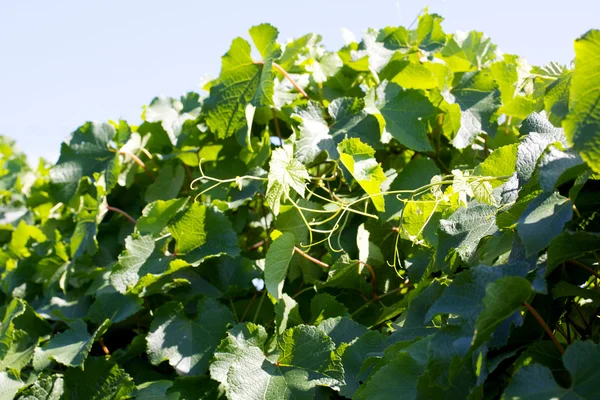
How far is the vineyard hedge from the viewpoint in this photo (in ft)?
2.96

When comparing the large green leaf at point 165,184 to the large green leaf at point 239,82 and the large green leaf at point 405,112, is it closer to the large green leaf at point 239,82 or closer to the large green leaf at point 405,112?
the large green leaf at point 239,82

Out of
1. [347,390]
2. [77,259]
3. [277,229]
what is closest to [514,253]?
[347,390]

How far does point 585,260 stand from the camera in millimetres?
1021

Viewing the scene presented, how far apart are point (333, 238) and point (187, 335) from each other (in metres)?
0.44

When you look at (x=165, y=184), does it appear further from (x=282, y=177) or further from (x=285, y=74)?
(x=282, y=177)

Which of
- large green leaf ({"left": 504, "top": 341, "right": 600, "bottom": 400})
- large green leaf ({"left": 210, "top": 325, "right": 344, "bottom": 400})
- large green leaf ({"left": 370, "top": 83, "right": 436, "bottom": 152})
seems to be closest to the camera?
large green leaf ({"left": 504, "top": 341, "right": 600, "bottom": 400})

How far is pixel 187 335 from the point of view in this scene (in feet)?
5.15

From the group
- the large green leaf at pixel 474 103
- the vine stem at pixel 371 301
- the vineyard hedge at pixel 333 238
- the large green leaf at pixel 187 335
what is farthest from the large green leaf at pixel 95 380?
the large green leaf at pixel 474 103

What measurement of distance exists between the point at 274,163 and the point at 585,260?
0.63 meters

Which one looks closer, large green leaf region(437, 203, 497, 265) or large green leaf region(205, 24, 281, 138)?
large green leaf region(437, 203, 497, 265)

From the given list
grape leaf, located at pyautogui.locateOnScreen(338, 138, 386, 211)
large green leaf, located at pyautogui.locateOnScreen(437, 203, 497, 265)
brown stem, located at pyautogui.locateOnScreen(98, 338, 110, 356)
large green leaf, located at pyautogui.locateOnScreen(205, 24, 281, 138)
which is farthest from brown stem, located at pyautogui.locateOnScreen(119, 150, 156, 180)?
large green leaf, located at pyautogui.locateOnScreen(437, 203, 497, 265)

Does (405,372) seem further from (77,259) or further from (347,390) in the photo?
(77,259)

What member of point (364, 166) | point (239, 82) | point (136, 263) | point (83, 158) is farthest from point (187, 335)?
point (83, 158)

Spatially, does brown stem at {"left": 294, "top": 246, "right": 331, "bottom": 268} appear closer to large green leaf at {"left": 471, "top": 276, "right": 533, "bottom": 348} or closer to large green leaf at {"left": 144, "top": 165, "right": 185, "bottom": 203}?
large green leaf at {"left": 144, "top": 165, "right": 185, "bottom": 203}
